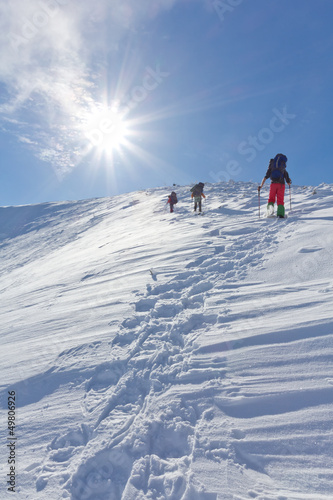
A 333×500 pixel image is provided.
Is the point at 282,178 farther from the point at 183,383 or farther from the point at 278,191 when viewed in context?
the point at 183,383

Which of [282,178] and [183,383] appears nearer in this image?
[183,383]

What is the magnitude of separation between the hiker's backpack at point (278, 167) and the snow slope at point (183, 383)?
2744 millimetres

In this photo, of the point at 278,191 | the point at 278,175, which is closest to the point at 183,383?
the point at 278,191

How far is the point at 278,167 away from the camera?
7570 mm

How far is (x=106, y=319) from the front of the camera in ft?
13.1

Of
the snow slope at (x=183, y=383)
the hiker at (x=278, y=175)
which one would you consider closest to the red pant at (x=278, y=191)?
the hiker at (x=278, y=175)

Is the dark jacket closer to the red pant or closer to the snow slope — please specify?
the red pant

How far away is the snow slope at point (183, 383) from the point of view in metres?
1.94

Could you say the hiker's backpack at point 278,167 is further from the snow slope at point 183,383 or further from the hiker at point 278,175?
the snow slope at point 183,383

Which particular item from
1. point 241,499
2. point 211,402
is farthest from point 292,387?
point 241,499

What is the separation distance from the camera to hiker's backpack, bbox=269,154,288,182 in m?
7.56

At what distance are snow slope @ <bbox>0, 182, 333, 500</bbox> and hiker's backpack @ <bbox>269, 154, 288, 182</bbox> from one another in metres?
2.74

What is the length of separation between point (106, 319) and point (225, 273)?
219 cm

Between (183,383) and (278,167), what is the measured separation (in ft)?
22.7
